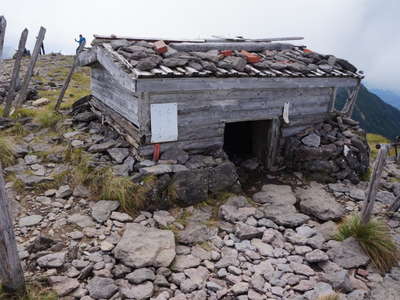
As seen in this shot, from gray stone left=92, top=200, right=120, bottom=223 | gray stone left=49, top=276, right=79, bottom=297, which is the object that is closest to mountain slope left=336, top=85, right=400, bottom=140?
gray stone left=92, top=200, right=120, bottom=223

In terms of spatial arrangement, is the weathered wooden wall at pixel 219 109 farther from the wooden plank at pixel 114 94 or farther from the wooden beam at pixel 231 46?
the wooden beam at pixel 231 46

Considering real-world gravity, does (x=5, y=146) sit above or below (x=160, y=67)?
below

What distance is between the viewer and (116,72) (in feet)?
23.0

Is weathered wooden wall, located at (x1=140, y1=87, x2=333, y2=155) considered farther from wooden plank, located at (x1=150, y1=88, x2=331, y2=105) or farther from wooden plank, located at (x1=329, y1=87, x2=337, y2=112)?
wooden plank, located at (x1=329, y1=87, x2=337, y2=112)

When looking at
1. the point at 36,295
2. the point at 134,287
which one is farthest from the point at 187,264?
the point at 36,295

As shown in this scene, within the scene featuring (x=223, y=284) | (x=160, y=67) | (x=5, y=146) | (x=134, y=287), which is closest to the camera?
(x=134, y=287)

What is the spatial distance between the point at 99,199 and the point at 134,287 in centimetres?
252

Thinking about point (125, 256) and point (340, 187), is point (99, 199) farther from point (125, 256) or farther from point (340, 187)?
point (340, 187)

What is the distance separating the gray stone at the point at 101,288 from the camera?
167 inches

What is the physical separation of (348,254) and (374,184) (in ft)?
4.69

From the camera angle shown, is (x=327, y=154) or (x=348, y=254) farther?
(x=327, y=154)

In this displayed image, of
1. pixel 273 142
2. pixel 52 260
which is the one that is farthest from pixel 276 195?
pixel 52 260

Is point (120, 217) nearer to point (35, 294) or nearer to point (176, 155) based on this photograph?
point (176, 155)

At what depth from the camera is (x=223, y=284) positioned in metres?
4.86
